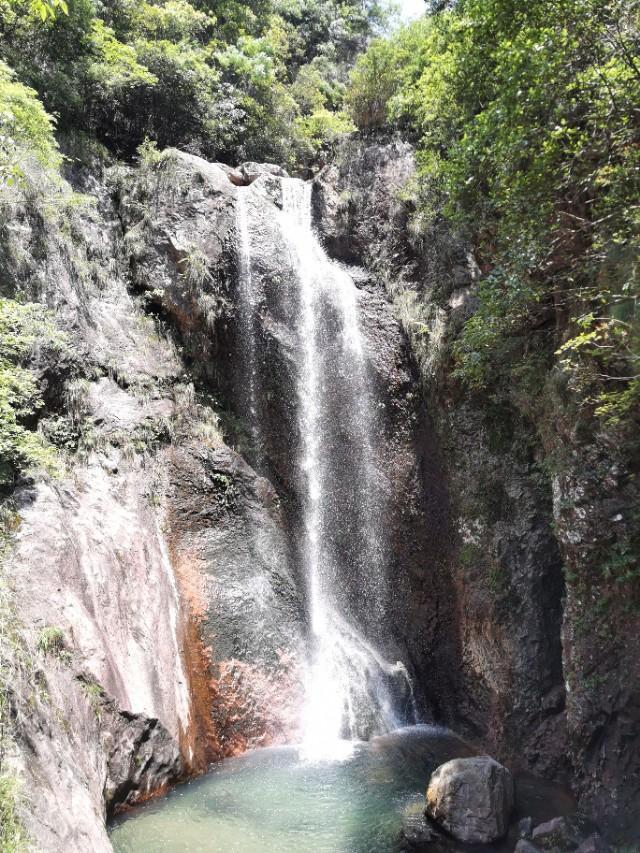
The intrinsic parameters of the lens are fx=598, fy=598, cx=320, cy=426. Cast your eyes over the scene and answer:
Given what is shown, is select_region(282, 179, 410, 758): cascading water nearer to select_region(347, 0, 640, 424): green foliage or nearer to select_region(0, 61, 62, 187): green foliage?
select_region(347, 0, 640, 424): green foliage

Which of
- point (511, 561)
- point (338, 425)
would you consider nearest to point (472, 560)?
point (511, 561)

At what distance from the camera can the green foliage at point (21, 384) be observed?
8422mm

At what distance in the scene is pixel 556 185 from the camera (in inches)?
305

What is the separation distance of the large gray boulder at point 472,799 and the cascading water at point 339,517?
8.70 feet

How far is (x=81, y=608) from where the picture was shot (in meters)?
8.19

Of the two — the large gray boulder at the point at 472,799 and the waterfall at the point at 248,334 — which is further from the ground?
the waterfall at the point at 248,334

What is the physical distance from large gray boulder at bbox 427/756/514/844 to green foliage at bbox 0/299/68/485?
23.5 ft

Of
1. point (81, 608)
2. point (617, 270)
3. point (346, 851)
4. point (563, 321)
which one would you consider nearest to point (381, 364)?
point (563, 321)

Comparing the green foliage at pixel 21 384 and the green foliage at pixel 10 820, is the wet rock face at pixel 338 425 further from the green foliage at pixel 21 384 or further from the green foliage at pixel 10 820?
the green foliage at pixel 10 820

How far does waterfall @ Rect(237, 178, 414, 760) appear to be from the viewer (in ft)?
36.9

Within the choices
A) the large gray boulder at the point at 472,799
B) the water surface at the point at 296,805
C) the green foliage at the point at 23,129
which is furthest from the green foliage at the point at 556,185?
the green foliage at the point at 23,129

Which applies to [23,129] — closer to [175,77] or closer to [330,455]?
[175,77]

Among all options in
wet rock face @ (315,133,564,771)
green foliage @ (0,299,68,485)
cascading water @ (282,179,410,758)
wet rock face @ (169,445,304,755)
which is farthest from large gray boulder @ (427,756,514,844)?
green foliage @ (0,299,68,485)

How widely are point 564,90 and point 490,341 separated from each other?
399 cm
